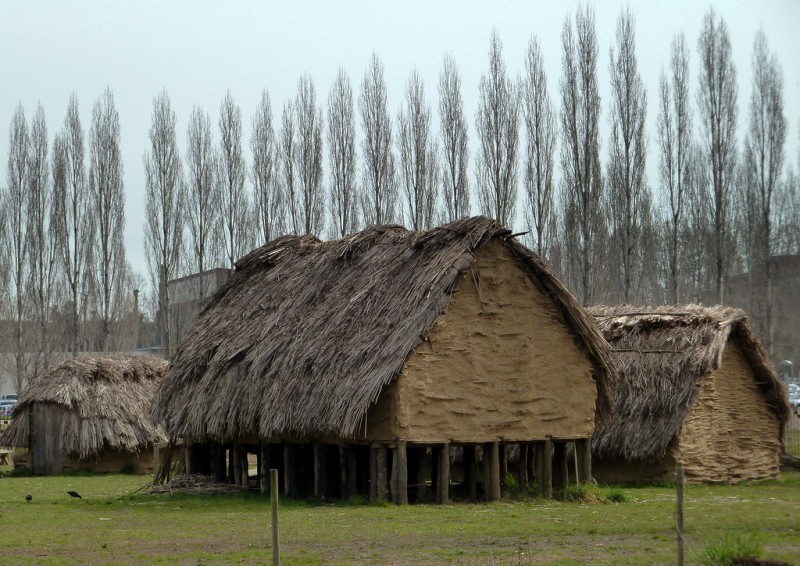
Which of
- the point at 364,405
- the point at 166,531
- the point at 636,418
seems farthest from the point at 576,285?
the point at 166,531

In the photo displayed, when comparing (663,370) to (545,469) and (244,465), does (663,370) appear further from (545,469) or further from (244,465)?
(244,465)

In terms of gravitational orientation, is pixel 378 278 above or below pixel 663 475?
above

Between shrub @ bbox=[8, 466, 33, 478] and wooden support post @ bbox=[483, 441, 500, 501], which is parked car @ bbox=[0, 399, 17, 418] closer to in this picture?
shrub @ bbox=[8, 466, 33, 478]

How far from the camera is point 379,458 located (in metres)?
18.6

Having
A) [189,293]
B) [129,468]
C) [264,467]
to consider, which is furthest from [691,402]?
[189,293]

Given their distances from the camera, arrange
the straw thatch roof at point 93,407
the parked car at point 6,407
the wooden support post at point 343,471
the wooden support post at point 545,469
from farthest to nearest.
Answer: the parked car at point 6,407, the straw thatch roof at point 93,407, the wooden support post at point 545,469, the wooden support post at point 343,471

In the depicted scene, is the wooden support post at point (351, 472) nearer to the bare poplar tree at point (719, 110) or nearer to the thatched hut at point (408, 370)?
the thatched hut at point (408, 370)

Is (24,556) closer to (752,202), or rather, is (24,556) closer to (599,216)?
(599,216)

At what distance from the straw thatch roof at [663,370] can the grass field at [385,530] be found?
328cm

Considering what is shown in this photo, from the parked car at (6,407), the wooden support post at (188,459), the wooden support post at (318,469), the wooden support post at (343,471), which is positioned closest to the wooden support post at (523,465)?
the wooden support post at (343,471)

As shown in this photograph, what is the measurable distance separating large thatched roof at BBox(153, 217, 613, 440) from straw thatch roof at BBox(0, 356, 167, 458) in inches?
319

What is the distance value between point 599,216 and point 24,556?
32.0m

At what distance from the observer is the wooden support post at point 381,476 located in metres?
18.4

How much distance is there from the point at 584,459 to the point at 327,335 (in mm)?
5572
